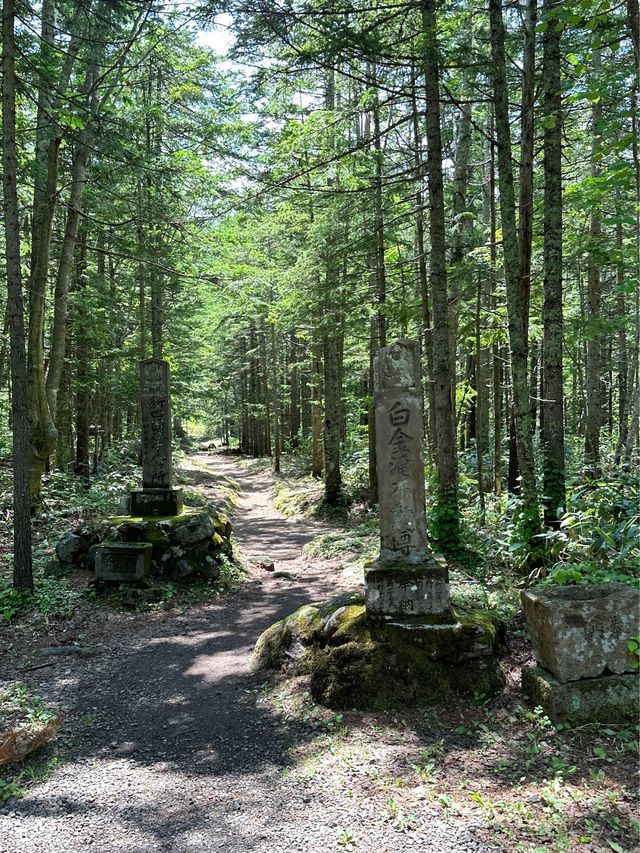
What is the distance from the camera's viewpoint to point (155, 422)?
418 inches

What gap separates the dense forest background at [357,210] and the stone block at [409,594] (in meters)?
1.40

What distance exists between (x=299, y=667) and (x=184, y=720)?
1297 millimetres

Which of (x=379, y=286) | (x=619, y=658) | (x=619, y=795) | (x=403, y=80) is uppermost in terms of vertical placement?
(x=403, y=80)

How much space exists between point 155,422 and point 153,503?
167 cm

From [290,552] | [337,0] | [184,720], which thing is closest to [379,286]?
[337,0]

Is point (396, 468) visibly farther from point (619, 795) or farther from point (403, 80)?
point (403, 80)

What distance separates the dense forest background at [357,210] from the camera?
7352mm

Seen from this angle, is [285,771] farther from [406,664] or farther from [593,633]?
[593,633]

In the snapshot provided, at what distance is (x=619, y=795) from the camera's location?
3.35m

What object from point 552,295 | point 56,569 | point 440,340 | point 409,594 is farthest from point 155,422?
point 552,295

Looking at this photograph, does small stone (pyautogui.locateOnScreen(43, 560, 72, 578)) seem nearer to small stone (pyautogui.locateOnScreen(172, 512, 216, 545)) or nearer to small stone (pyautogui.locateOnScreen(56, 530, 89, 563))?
small stone (pyautogui.locateOnScreen(56, 530, 89, 563))

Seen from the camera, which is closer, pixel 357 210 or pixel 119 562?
pixel 119 562

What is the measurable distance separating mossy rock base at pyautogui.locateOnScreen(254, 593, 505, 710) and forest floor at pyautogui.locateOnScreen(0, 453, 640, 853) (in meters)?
0.17

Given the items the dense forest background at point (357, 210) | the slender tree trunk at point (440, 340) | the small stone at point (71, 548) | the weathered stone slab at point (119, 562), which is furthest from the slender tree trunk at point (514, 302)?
the small stone at point (71, 548)
